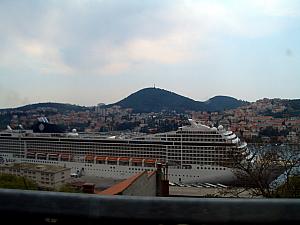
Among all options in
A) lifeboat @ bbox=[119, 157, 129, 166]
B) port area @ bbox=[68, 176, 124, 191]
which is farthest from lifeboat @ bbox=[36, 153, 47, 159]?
lifeboat @ bbox=[119, 157, 129, 166]

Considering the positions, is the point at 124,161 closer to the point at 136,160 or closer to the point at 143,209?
the point at 136,160

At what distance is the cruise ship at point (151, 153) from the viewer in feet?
80.2

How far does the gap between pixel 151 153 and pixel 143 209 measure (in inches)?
988

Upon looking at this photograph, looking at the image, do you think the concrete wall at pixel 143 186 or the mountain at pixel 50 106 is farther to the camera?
the mountain at pixel 50 106

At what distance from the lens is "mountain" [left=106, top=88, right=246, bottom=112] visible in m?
61.8

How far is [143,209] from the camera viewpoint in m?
1.35

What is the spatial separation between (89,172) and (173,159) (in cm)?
625

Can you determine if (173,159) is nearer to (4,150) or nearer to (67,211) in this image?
(4,150)

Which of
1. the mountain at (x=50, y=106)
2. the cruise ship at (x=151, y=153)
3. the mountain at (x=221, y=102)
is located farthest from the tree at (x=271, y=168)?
the mountain at (x=50, y=106)

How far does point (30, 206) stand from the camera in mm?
1380

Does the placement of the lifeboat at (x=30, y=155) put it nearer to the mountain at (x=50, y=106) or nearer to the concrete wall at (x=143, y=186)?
the concrete wall at (x=143, y=186)

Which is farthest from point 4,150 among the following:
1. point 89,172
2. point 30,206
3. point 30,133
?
point 30,206

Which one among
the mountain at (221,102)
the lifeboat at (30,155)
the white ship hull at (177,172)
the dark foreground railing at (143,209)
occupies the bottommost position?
Answer: the white ship hull at (177,172)

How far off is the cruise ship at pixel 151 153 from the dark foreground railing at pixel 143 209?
21240 mm
